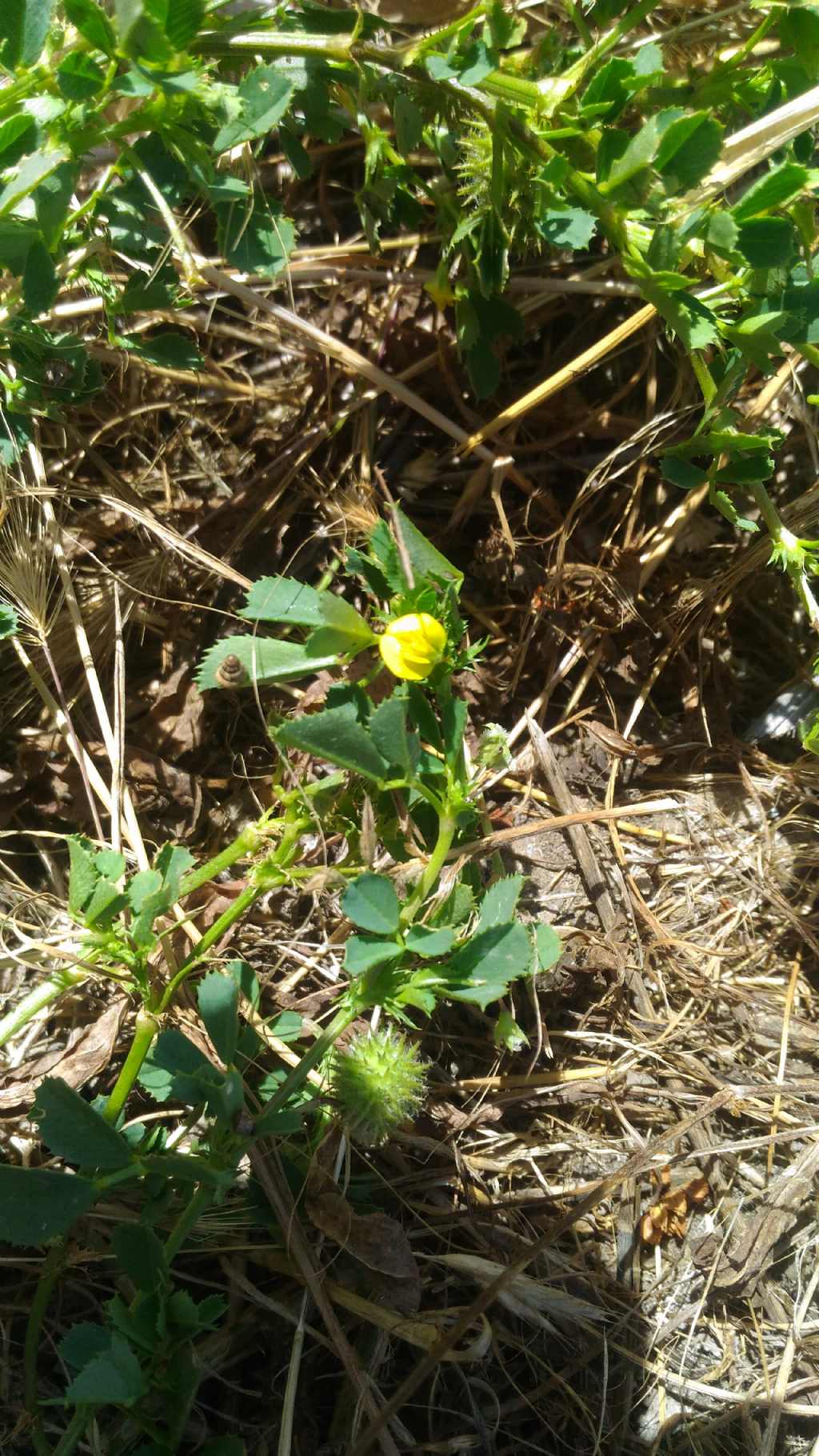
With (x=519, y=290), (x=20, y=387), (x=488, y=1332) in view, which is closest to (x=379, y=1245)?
(x=488, y=1332)

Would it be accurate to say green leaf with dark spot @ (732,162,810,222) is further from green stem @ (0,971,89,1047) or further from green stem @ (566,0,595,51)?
green stem @ (0,971,89,1047)

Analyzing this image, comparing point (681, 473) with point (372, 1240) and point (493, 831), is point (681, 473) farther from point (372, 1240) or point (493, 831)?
point (372, 1240)

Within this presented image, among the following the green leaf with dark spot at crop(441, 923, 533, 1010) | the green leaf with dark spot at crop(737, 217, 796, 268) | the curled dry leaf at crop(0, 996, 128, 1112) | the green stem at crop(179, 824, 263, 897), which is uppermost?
the green leaf with dark spot at crop(737, 217, 796, 268)

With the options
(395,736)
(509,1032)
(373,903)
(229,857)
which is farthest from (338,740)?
(509,1032)

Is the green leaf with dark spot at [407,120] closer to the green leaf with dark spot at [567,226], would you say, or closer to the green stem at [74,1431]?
the green leaf with dark spot at [567,226]

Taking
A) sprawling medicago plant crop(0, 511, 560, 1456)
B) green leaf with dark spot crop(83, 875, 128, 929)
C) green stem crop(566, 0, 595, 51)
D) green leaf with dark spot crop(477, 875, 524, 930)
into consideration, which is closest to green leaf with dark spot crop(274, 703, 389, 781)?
sprawling medicago plant crop(0, 511, 560, 1456)

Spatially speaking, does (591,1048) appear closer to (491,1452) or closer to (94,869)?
(491,1452)
